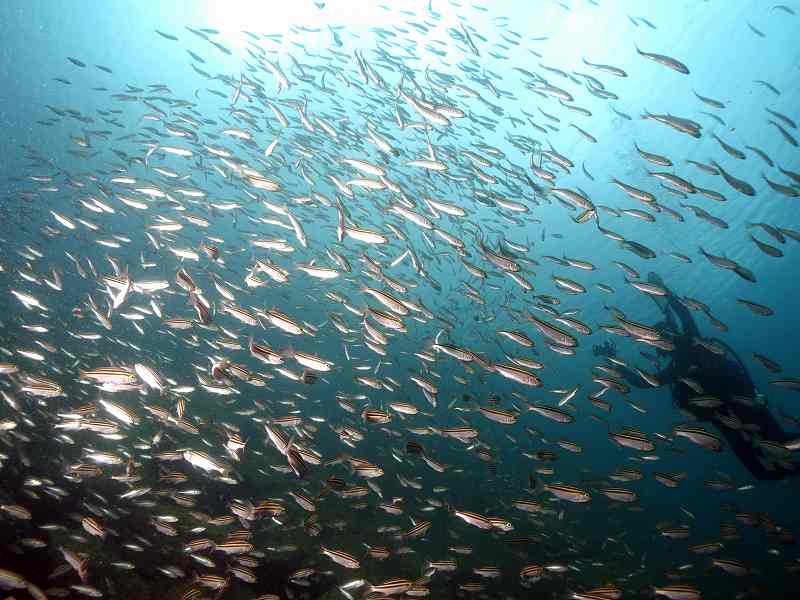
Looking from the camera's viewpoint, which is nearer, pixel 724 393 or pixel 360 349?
pixel 724 393

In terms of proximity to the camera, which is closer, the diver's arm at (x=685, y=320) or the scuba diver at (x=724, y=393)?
the scuba diver at (x=724, y=393)

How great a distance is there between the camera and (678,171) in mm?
46594

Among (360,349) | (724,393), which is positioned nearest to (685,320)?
(724,393)

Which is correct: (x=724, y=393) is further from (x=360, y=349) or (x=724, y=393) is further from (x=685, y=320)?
(x=360, y=349)

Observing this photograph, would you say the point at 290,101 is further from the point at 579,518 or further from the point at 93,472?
the point at 579,518

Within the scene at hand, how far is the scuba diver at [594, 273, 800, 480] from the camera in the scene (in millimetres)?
9789

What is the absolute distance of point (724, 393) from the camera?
1199 centimetres

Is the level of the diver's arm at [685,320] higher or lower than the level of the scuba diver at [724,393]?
higher

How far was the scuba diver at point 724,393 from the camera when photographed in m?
9.79

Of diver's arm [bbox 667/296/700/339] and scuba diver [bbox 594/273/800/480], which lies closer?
scuba diver [bbox 594/273/800/480]

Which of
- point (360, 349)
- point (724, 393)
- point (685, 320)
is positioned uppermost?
point (685, 320)

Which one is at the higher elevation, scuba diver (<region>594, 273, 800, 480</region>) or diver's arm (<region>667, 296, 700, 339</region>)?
diver's arm (<region>667, 296, 700, 339</region>)

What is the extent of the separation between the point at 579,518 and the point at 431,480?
7.59m

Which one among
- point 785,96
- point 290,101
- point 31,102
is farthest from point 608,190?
point 31,102
